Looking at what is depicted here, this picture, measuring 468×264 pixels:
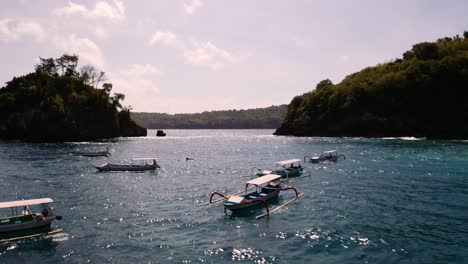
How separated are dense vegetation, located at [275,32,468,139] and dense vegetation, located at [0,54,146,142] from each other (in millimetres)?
120887

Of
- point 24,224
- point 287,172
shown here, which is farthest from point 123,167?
point 24,224

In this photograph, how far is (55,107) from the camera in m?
157

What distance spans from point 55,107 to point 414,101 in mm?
167343

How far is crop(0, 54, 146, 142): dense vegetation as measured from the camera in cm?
15562

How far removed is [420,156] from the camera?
85875 mm

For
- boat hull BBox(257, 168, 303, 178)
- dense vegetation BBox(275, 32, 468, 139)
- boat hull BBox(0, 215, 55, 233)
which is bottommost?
boat hull BBox(0, 215, 55, 233)

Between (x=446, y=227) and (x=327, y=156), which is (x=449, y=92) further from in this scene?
(x=446, y=227)

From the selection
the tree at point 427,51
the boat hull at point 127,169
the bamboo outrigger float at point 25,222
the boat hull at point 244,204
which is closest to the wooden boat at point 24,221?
the bamboo outrigger float at point 25,222

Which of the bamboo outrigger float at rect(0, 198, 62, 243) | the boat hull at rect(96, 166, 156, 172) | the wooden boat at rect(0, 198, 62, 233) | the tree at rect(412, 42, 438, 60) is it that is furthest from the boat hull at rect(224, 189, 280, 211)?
the tree at rect(412, 42, 438, 60)

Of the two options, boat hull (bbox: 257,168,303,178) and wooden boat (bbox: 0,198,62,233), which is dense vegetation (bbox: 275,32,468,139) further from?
wooden boat (bbox: 0,198,62,233)

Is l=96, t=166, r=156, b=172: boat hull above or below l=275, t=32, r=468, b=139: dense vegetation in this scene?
below

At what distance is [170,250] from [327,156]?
63091 mm

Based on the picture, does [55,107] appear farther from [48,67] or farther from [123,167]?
[123,167]

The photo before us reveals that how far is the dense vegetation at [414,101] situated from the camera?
522 ft
